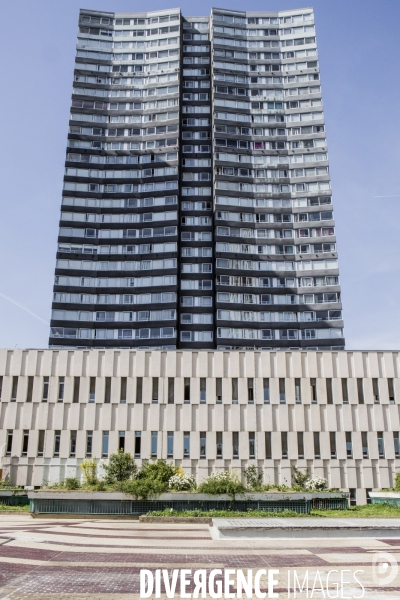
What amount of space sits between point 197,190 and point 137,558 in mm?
75471

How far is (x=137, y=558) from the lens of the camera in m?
16.9

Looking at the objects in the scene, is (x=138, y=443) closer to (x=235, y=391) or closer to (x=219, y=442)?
(x=219, y=442)

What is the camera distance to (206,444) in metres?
47.6

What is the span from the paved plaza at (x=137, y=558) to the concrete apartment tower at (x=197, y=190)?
5390 centimetres

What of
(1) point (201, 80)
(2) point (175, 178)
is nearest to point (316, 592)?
(2) point (175, 178)

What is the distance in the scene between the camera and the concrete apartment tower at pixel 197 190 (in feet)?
256

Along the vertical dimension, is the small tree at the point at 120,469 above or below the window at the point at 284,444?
below

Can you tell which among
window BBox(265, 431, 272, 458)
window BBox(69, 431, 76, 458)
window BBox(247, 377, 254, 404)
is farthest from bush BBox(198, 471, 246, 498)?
window BBox(69, 431, 76, 458)

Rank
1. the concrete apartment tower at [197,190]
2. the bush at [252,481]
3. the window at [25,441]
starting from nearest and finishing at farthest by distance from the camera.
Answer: the bush at [252,481]
the window at [25,441]
the concrete apartment tower at [197,190]

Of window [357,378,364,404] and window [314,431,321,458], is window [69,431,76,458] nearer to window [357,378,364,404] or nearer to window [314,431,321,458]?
window [314,431,321,458]

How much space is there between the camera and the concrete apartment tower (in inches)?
3071

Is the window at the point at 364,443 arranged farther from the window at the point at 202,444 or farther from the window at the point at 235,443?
the window at the point at 202,444

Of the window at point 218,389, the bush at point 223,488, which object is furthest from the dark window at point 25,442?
the bush at point 223,488

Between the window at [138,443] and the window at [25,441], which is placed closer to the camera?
the window at [25,441]
